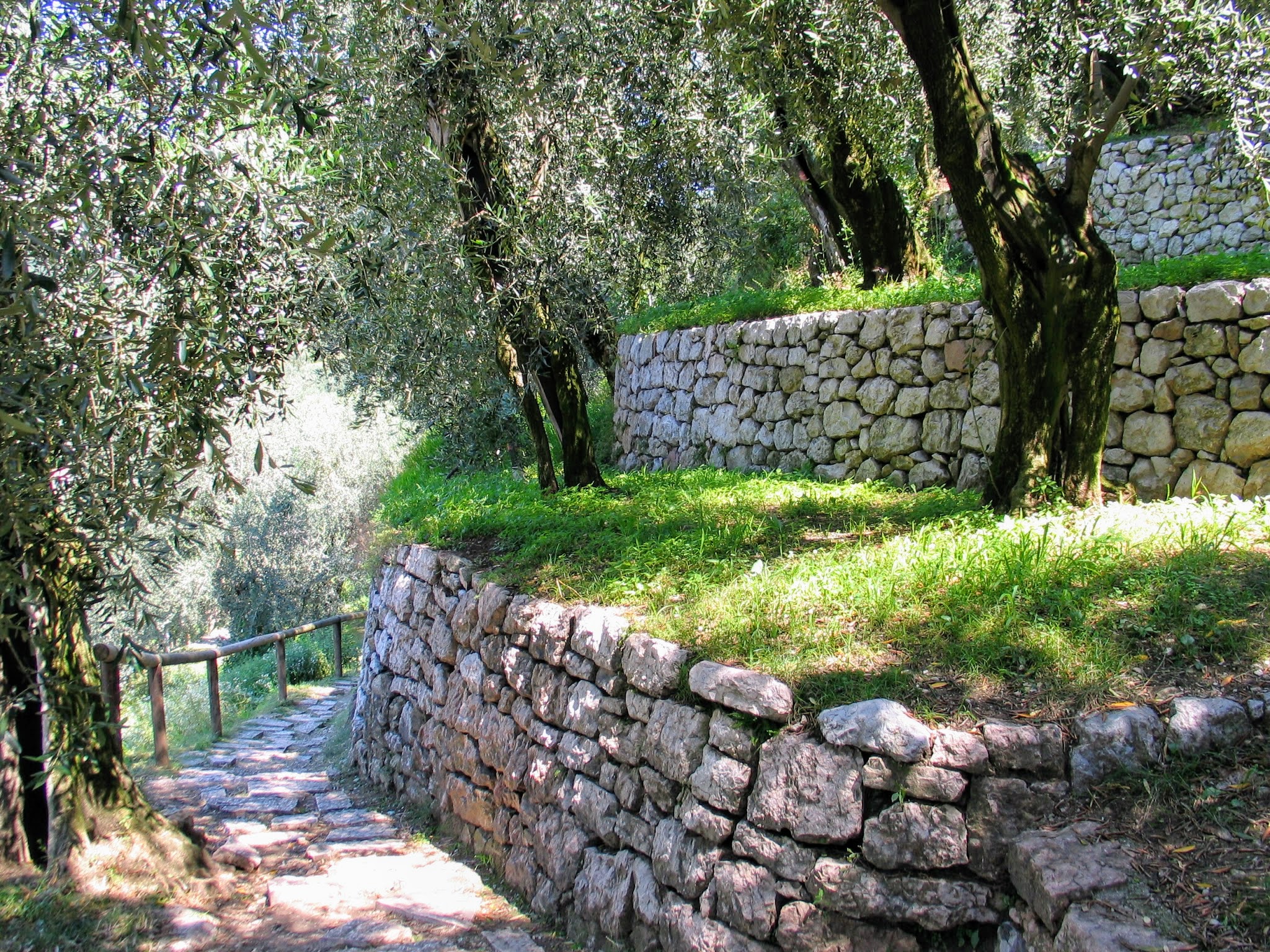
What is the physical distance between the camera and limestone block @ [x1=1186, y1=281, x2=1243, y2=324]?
6.07 m

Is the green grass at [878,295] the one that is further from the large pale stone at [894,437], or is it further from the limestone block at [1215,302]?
the large pale stone at [894,437]

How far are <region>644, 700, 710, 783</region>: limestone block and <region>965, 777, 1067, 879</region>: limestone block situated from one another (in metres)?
1.24

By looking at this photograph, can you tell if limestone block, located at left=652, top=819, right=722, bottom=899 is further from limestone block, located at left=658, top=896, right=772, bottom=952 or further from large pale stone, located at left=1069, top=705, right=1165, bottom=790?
large pale stone, located at left=1069, top=705, right=1165, bottom=790

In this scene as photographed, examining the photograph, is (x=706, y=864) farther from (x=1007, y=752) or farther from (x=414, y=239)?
(x=414, y=239)

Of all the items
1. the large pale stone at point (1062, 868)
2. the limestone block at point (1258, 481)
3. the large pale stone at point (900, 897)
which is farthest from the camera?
the limestone block at point (1258, 481)

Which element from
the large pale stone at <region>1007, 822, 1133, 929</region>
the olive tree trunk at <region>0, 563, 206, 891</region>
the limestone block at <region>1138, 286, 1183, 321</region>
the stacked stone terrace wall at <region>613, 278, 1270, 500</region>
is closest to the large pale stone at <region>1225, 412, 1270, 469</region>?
the stacked stone terrace wall at <region>613, 278, 1270, 500</region>

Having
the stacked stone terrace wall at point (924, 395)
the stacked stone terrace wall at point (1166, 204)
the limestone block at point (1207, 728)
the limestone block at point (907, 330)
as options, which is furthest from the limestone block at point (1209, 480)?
the stacked stone terrace wall at point (1166, 204)

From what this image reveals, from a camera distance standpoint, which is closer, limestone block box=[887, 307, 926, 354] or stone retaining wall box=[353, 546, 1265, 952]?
stone retaining wall box=[353, 546, 1265, 952]

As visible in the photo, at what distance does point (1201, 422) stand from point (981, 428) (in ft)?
5.04

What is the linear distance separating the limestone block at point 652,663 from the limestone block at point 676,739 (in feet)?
0.31

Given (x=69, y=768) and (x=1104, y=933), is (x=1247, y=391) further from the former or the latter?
(x=69, y=768)

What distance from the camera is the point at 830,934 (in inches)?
134

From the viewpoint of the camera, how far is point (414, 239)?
6.58 m

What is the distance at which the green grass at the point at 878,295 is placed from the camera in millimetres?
6527
